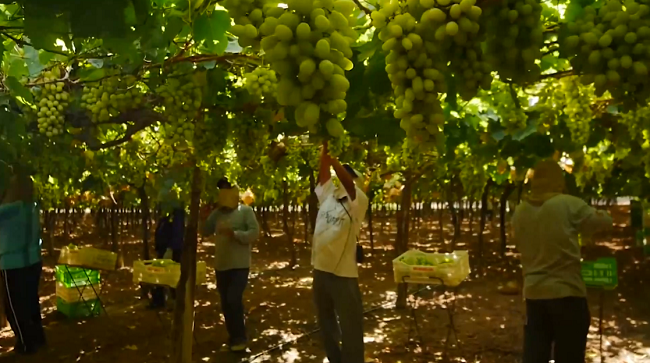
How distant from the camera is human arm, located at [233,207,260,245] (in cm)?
526

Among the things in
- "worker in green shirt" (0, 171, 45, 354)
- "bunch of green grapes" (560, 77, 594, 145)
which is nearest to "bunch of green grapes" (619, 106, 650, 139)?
"bunch of green grapes" (560, 77, 594, 145)

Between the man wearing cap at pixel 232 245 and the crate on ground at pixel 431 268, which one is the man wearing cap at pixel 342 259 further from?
the man wearing cap at pixel 232 245

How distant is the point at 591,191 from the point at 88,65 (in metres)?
10.4

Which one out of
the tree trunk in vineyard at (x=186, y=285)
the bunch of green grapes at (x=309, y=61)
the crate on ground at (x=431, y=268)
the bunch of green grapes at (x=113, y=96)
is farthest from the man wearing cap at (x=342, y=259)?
the bunch of green grapes at (x=309, y=61)

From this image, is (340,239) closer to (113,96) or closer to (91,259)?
(113,96)

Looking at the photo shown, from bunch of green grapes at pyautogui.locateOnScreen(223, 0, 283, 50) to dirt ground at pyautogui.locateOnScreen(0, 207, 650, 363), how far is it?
15.6 feet

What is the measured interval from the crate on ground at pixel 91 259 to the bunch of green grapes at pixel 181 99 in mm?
3821

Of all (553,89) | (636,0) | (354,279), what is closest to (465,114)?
(553,89)

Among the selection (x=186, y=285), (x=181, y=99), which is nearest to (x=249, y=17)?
(x=181, y=99)

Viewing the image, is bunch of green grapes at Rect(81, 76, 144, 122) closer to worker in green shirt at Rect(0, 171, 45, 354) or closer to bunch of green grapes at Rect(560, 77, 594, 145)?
bunch of green grapes at Rect(560, 77, 594, 145)

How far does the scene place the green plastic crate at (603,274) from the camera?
15.1 feet

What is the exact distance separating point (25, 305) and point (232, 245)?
6.44 ft

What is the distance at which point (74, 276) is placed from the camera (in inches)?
265

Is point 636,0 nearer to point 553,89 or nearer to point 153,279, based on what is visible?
point 553,89
